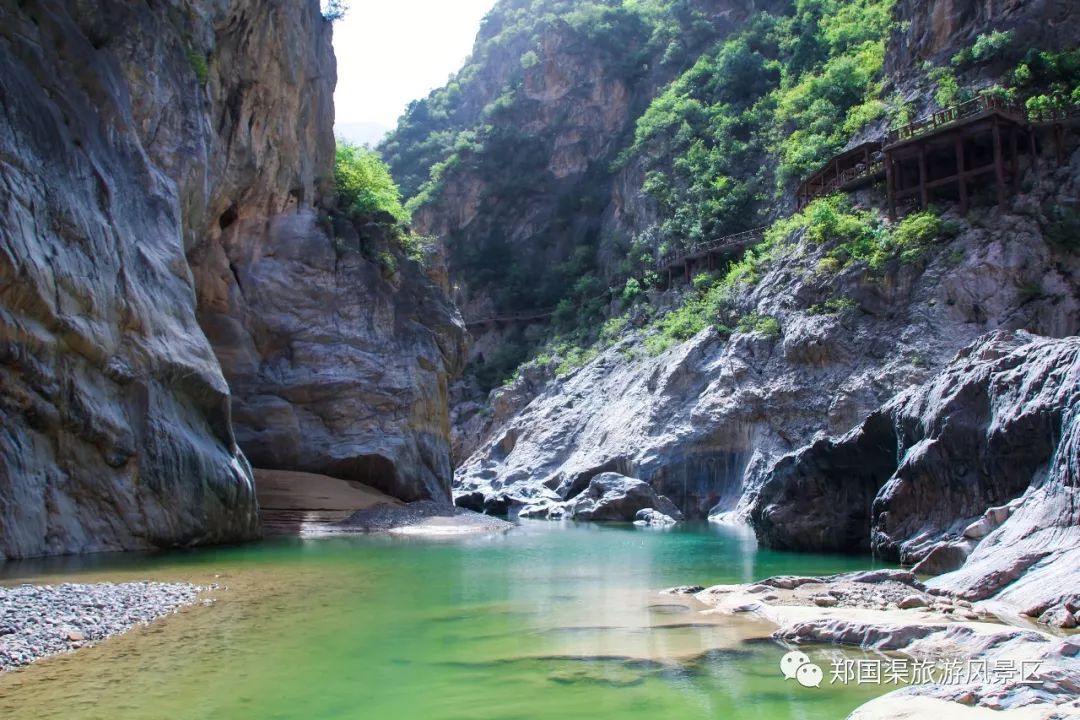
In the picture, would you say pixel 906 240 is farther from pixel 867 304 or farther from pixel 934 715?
pixel 934 715

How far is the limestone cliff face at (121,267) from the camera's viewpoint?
15469 mm

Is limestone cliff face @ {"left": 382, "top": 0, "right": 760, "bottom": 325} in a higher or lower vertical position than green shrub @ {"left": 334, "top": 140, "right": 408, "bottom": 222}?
higher

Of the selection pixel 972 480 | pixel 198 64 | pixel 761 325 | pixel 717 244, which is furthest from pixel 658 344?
pixel 972 480

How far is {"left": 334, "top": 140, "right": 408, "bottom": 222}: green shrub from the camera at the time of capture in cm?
3759

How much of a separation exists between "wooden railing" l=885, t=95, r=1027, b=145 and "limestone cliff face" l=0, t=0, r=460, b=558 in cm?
2508

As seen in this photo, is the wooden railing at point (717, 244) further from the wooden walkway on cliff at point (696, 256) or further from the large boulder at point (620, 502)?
the large boulder at point (620, 502)

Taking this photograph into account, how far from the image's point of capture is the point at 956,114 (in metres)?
34.8

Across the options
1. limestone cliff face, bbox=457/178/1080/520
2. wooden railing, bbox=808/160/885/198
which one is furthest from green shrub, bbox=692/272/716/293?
wooden railing, bbox=808/160/885/198

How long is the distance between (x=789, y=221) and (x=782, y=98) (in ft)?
52.5

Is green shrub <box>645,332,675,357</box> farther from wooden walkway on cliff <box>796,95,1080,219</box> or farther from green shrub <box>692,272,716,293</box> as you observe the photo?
wooden walkway on cliff <box>796,95,1080,219</box>

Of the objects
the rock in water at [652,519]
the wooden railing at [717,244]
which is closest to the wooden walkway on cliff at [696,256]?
the wooden railing at [717,244]

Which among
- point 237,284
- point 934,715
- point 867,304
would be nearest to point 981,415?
point 934,715

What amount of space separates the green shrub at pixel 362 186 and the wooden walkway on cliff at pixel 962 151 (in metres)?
21.1

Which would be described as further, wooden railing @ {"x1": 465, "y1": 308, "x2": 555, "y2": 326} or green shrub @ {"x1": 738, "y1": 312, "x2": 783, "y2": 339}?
wooden railing @ {"x1": 465, "y1": 308, "x2": 555, "y2": 326}
